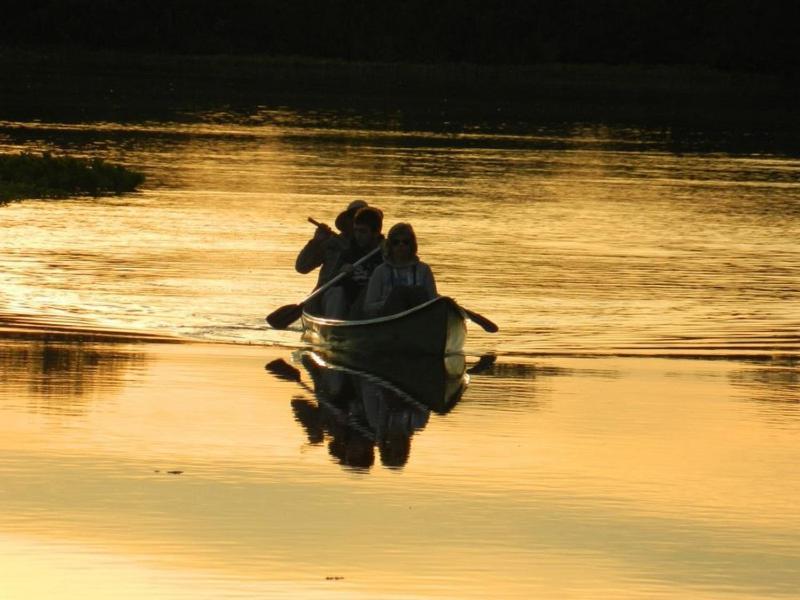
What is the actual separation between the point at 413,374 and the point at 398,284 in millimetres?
859

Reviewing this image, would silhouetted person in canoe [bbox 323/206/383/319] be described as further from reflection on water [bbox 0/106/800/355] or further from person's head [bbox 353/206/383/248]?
reflection on water [bbox 0/106/800/355]

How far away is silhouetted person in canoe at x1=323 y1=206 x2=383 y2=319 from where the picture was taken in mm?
17781

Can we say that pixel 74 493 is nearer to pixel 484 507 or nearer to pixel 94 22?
pixel 484 507

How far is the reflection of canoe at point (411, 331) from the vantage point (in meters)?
16.5

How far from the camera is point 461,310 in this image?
16766 mm

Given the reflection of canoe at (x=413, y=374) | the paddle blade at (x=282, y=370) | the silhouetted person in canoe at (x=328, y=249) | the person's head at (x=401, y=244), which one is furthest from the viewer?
the silhouetted person in canoe at (x=328, y=249)

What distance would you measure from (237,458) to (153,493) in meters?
1.20

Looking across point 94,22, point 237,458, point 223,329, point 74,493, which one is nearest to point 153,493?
point 74,493

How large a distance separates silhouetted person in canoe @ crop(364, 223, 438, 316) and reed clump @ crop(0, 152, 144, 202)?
18.6m

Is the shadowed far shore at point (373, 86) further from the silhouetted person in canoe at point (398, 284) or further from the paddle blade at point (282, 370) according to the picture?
the silhouetted person in canoe at point (398, 284)

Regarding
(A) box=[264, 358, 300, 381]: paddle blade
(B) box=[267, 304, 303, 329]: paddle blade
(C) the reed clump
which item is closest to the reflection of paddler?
(A) box=[264, 358, 300, 381]: paddle blade

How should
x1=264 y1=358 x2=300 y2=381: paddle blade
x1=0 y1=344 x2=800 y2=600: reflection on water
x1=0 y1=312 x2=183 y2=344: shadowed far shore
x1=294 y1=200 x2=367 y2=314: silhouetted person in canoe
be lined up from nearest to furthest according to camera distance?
x1=0 y1=344 x2=800 y2=600: reflection on water < x1=264 y1=358 x2=300 y2=381: paddle blade < x1=0 y1=312 x2=183 y2=344: shadowed far shore < x1=294 y1=200 x2=367 y2=314: silhouetted person in canoe

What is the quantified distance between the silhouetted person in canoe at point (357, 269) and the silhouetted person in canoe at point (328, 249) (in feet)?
0.35

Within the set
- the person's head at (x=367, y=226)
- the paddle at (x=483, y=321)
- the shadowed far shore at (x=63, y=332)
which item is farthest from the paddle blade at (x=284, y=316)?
the paddle at (x=483, y=321)
